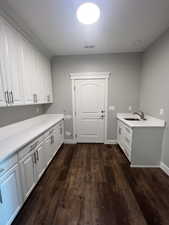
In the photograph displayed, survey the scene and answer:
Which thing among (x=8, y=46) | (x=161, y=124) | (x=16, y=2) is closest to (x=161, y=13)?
(x=161, y=124)

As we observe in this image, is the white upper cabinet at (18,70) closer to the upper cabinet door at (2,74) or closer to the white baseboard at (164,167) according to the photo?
the upper cabinet door at (2,74)

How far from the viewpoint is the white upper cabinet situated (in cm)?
168

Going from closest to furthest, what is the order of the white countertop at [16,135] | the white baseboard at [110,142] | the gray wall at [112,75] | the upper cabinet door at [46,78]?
the white countertop at [16,135], the upper cabinet door at [46,78], the gray wall at [112,75], the white baseboard at [110,142]

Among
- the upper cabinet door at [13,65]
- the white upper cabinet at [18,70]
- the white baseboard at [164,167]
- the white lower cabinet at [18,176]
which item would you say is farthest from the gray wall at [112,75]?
the white lower cabinet at [18,176]

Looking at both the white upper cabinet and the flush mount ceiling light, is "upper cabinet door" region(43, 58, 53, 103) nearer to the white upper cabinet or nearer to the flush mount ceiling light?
the white upper cabinet

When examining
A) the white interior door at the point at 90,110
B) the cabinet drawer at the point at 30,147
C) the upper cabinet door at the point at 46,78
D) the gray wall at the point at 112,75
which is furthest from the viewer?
the white interior door at the point at 90,110

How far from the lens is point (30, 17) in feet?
6.09

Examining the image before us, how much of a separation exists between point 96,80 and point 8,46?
A: 241 cm

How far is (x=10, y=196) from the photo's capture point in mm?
1354

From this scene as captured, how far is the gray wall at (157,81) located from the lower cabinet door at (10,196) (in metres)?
2.67

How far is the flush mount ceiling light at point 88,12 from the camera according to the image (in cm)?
160

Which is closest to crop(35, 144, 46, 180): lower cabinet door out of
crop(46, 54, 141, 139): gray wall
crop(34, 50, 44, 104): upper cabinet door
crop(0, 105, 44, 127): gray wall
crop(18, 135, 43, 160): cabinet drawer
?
crop(18, 135, 43, 160): cabinet drawer

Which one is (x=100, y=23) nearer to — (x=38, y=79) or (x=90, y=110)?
(x=38, y=79)

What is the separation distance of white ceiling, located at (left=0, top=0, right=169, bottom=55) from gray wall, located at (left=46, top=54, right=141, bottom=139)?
498 mm
